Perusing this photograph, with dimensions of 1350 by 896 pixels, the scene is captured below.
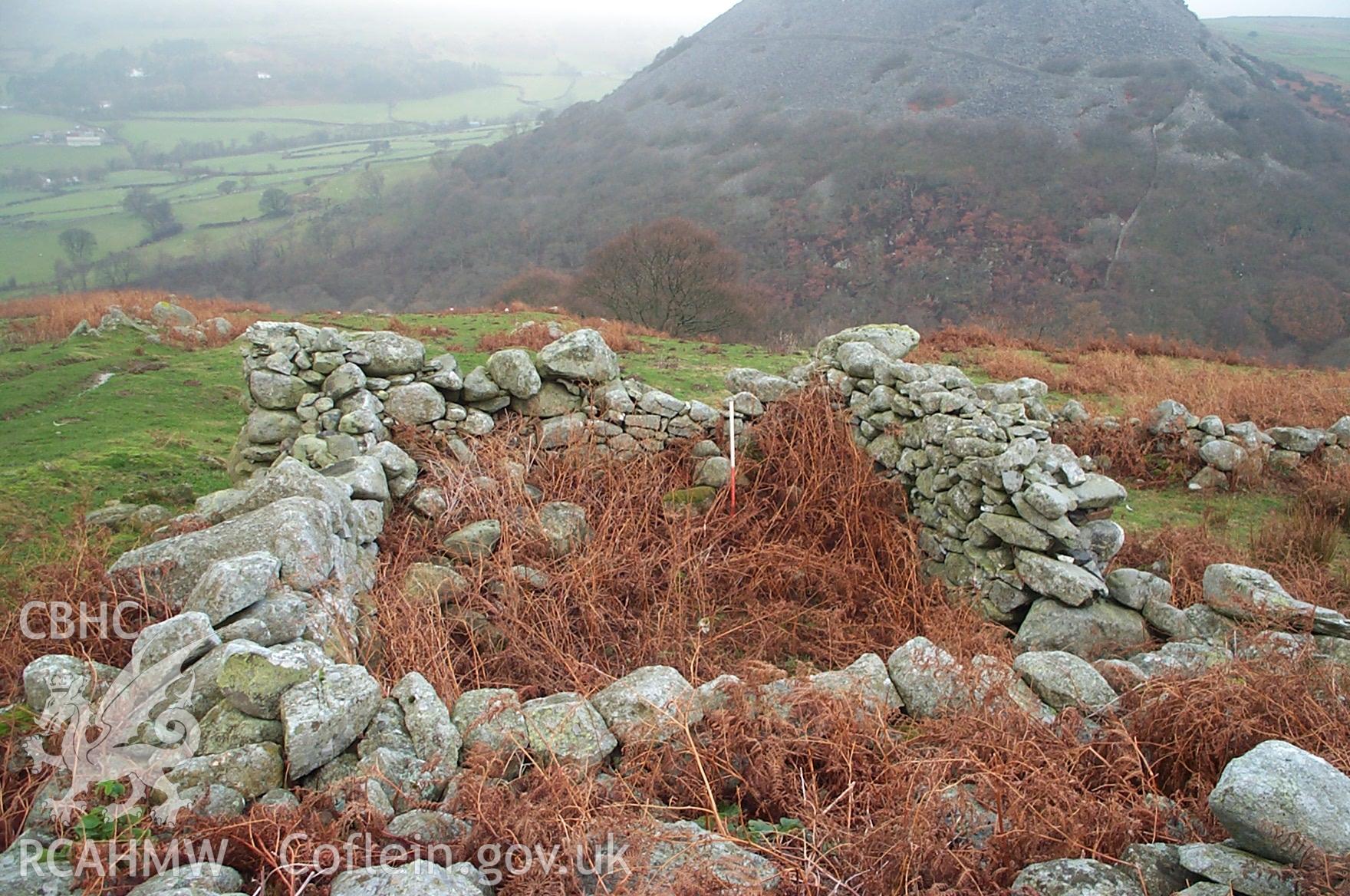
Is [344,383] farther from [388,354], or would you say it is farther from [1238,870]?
[1238,870]

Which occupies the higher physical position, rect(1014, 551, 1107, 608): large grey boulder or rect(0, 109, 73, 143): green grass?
rect(0, 109, 73, 143): green grass

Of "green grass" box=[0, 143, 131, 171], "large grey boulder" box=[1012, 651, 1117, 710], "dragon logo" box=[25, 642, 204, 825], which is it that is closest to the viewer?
"dragon logo" box=[25, 642, 204, 825]

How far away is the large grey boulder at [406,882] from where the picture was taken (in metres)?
2.51

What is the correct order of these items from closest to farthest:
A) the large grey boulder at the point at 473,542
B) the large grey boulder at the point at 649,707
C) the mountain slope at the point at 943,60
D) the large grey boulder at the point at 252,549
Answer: the large grey boulder at the point at 649,707 < the large grey boulder at the point at 252,549 < the large grey boulder at the point at 473,542 < the mountain slope at the point at 943,60

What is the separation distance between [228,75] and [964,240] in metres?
100

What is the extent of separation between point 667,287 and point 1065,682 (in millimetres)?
21227

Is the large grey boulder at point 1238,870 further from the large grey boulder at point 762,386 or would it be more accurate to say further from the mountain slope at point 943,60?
the mountain slope at point 943,60

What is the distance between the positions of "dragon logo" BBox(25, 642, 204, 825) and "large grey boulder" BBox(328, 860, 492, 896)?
813mm

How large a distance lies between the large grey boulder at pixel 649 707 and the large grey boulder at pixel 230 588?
181 centimetres

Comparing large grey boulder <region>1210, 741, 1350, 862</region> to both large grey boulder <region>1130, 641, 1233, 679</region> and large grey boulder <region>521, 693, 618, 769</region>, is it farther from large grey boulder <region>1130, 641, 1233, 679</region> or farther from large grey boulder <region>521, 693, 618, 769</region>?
large grey boulder <region>521, 693, 618, 769</region>

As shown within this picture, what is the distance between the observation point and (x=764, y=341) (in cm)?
2462

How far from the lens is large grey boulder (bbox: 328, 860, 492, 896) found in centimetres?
251

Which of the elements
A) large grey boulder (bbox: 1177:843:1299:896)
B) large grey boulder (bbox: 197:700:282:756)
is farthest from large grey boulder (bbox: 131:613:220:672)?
large grey boulder (bbox: 1177:843:1299:896)

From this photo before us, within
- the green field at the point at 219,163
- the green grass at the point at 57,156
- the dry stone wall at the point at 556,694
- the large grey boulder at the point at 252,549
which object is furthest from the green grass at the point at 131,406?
the green grass at the point at 57,156
